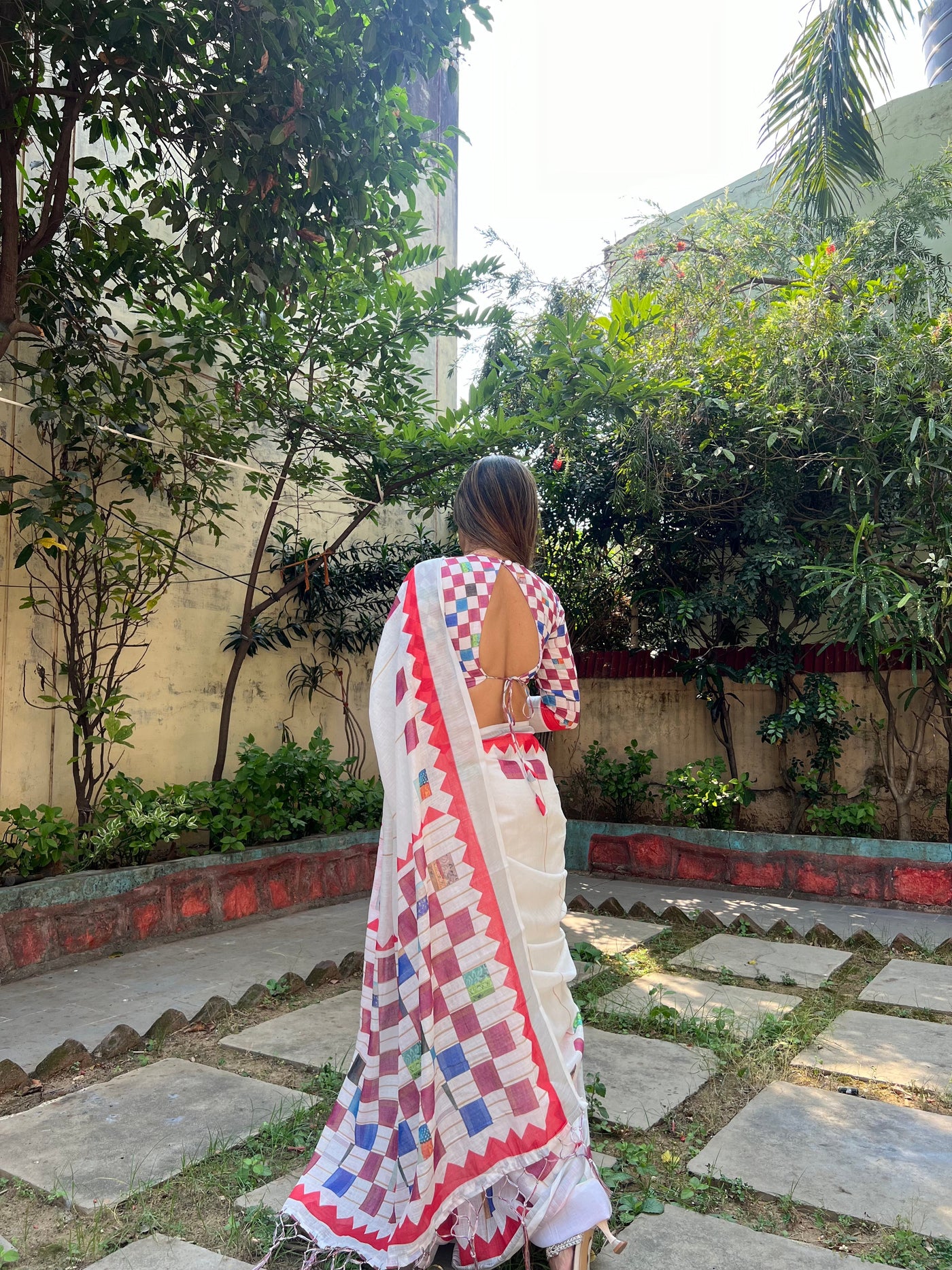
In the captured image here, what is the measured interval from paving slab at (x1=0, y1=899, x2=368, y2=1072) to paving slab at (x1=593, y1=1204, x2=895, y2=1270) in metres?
2.19

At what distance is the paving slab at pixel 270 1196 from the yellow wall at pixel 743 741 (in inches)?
211

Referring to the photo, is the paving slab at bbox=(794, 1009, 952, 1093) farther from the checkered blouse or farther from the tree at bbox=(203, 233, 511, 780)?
Result: the tree at bbox=(203, 233, 511, 780)

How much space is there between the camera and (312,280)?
5062mm

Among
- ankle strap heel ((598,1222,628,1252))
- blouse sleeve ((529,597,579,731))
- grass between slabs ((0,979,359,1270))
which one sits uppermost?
blouse sleeve ((529,597,579,731))

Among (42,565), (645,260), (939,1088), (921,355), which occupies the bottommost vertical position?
(939,1088)

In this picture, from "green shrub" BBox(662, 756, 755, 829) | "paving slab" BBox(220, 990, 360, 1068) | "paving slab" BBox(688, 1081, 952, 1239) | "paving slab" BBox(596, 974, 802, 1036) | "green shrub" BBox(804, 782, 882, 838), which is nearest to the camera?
"paving slab" BBox(688, 1081, 952, 1239)

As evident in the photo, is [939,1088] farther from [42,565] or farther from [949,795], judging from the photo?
[42,565]

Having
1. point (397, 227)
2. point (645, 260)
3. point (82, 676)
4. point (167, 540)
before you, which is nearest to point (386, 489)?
point (167, 540)

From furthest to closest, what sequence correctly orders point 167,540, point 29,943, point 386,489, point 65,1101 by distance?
point 386,489 < point 167,540 < point 29,943 < point 65,1101

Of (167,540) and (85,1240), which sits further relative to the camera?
(167,540)

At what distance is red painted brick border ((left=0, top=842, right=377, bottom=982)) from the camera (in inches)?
165

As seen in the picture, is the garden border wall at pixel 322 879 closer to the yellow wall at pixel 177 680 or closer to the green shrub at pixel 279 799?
the green shrub at pixel 279 799

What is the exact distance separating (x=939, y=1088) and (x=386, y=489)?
4608mm

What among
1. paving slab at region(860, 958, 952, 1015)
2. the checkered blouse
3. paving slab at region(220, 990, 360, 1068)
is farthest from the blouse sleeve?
paving slab at region(860, 958, 952, 1015)
